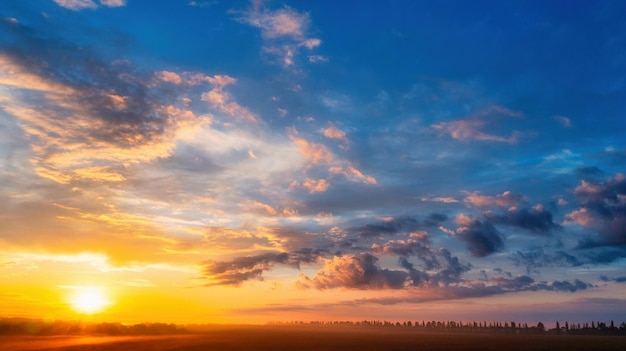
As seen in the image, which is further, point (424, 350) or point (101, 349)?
point (424, 350)

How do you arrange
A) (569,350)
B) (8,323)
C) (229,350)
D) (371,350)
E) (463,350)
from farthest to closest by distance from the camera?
(8,323) → (569,350) → (463,350) → (371,350) → (229,350)

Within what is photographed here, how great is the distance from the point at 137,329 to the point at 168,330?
18779mm

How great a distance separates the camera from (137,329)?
182 m

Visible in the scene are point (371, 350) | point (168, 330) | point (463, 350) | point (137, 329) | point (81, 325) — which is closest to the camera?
point (371, 350)

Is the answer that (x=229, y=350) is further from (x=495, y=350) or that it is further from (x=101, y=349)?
(x=495, y=350)

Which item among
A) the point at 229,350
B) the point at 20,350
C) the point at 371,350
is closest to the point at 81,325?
the point at 20,350

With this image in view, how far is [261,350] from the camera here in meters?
81.2

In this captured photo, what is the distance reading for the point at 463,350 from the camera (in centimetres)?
9656

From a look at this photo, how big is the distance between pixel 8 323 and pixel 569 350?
152 m

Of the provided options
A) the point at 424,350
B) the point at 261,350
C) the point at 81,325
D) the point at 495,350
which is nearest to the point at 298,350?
the point at 261,350

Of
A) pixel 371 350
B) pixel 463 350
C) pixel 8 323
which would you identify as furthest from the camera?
pixel 8 323

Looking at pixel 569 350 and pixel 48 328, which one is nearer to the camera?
pixel 569 350

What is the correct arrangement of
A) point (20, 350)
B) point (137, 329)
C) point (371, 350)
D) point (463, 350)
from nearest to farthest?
point (20, 350)
point (371, 350)
point (463, 350)
point (137, 329)

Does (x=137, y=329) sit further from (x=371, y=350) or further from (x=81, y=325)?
(x=371, y=350)
